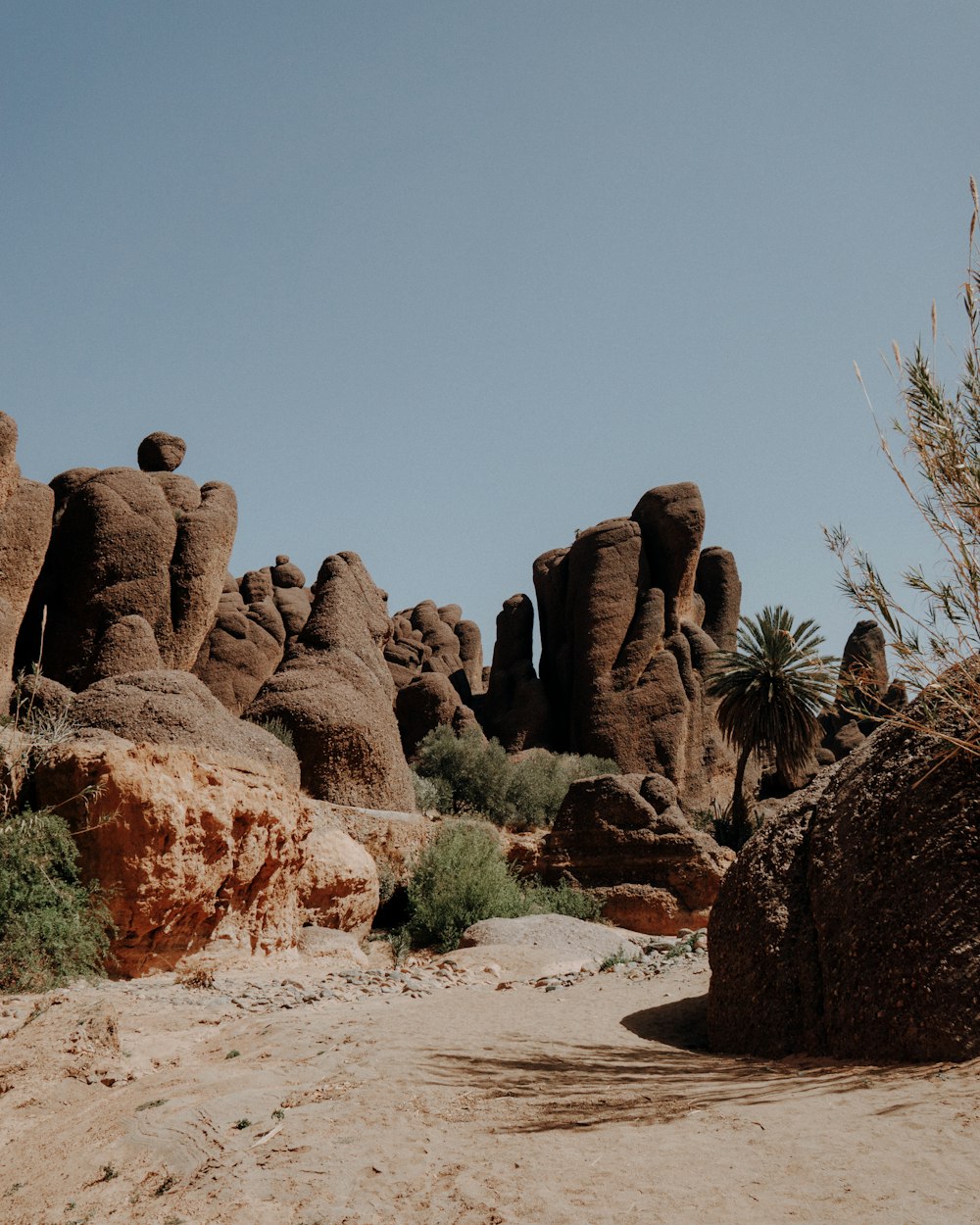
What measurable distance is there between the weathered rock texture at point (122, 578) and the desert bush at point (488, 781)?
9631 millimetres

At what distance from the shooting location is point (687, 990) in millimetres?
8359

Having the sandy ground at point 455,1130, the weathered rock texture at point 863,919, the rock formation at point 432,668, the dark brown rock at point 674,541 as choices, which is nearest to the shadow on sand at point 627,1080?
the sandy ground at point 455,1130

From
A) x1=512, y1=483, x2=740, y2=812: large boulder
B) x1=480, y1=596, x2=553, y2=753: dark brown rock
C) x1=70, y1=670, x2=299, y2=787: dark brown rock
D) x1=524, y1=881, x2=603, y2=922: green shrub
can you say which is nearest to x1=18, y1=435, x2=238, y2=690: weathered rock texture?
x1=70, y1=670, x2=299, y2=787: dark brown rock

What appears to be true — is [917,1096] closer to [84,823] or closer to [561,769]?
[84,823]

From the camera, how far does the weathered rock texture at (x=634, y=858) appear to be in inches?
691

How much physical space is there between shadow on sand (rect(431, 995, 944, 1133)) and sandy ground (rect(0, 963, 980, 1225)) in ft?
0.07

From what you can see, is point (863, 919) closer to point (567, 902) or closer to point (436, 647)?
point (567, 902)

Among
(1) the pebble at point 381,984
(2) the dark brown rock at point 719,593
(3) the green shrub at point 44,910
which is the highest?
(2) the dark brown rock at point 719,593

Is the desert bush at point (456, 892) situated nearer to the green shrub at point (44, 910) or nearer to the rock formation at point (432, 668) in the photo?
the green shrub at point (44, 910)

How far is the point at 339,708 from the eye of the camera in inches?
646

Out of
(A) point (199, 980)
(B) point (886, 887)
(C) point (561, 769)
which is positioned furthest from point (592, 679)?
(B) point (886, 887)

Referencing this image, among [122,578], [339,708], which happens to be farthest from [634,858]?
[122,578]

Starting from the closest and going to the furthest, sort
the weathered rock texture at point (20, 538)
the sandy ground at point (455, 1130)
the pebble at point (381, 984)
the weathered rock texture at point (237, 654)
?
the sandy ground at point (455, 1130)
the pebble at point (381, 984)
the weathered rock texture at point (20, 538)
the weathered rock texture at point (237, 654)

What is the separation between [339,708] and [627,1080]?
38.0 ft
